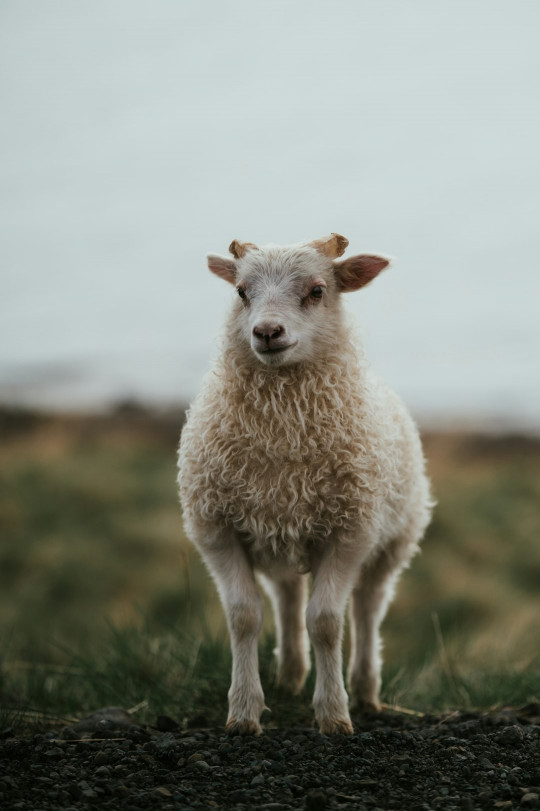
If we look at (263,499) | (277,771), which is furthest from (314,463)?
(277,771)

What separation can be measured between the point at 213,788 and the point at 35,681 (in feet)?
9.83

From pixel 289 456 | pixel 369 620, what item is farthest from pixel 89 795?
pixel 369 620

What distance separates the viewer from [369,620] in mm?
6312

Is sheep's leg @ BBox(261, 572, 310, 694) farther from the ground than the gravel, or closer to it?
farther from the ground

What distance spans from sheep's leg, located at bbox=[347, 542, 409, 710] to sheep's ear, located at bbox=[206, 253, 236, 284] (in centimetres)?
221

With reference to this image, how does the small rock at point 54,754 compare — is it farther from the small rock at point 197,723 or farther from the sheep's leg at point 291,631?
the sheep's leg at point 291,631

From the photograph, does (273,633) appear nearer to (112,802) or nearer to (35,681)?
(35,681)

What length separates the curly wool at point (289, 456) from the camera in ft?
16.7

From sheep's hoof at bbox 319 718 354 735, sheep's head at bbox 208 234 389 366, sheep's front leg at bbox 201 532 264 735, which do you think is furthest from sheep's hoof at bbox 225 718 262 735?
sheep's head at bbox 208 234 389 366

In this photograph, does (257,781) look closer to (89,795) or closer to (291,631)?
(89,795)

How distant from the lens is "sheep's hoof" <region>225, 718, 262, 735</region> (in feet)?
16.3

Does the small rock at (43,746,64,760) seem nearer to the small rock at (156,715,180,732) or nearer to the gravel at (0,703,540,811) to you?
the gravel at (0,703,540,811)

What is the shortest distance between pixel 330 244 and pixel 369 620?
266 centimetres

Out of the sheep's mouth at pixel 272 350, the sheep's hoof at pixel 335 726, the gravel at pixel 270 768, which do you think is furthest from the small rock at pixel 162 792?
the sheep's mouth at pixel 272 350
